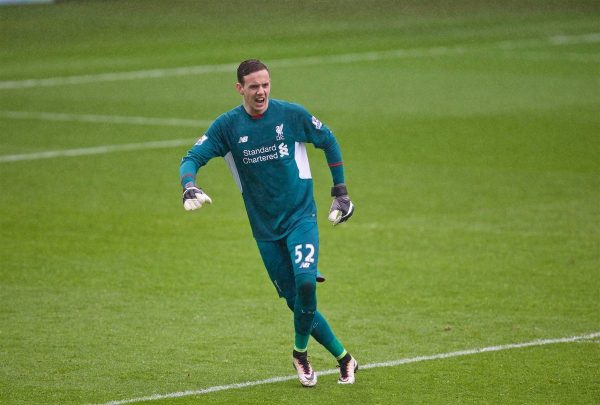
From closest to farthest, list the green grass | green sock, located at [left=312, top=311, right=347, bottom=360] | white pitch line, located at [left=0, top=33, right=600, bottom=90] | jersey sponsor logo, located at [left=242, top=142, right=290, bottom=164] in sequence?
jersey sponsor logo, located at [left=242, top=142, right=290, bottom=164]
green sock, located at [left=312, top=311, right=347, bottom=360]
the green grass
white pitch line, located at [left=0, top=33, right=600, bottom=90]

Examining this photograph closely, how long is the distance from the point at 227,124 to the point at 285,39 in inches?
1329

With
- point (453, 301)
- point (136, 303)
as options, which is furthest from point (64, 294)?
point (453, 301)

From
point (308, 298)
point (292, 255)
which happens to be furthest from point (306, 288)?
point (292, 255)

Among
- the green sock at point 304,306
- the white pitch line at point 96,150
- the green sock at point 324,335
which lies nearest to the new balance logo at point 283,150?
the green sock at point 304,306

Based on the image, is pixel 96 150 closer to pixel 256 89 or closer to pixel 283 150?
pixel 283 150

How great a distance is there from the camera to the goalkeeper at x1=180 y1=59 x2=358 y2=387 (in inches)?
389

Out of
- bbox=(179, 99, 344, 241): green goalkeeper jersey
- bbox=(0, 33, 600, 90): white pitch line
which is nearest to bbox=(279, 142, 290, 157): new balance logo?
bbox=(179, 99, 344, 241): green goalkeeper jersey

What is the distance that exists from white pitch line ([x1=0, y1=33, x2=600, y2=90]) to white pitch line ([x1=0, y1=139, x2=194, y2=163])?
9.80m

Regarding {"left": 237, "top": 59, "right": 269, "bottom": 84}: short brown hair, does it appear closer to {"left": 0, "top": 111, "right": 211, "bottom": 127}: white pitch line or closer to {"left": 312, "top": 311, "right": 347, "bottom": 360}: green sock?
{"left": 312, "top": 311, "right": 347, "bottom": 360}: green sock

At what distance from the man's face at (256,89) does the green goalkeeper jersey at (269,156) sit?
0.45 ft

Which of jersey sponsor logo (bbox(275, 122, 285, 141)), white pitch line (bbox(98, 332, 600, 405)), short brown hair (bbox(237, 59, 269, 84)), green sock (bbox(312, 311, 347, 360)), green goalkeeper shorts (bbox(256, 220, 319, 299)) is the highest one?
short brown hair (bbox(237, 59, 269, 84))

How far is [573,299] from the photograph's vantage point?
12945mm

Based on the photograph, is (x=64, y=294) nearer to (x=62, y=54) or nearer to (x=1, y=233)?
(x=1, y=233)

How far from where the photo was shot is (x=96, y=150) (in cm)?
2288
